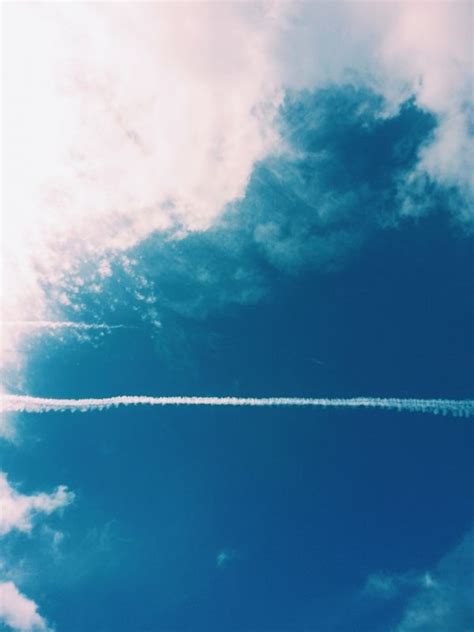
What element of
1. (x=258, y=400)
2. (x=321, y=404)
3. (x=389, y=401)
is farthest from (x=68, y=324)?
(x=389, y=401)

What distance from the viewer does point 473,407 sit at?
42781 mm

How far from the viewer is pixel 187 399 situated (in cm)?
4609

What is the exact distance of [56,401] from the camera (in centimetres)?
4409

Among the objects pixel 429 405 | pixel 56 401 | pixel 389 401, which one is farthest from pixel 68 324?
pixel 429 405

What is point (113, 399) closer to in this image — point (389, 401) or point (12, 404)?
Answer: point (12, 404)

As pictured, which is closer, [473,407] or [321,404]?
[473,407]

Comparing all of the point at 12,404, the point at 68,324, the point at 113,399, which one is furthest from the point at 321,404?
the point at 12,404

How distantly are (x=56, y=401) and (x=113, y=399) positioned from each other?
19.8ft

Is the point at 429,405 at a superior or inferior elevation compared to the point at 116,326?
inferior

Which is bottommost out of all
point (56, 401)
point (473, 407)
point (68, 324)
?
point (473, 407)

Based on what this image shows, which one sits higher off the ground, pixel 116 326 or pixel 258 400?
pixel 116 326

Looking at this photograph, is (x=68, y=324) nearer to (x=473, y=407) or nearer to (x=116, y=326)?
(x=116, y=326)

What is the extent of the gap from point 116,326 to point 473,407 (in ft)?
129

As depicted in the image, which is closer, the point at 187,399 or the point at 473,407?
→ the point at 473,407
